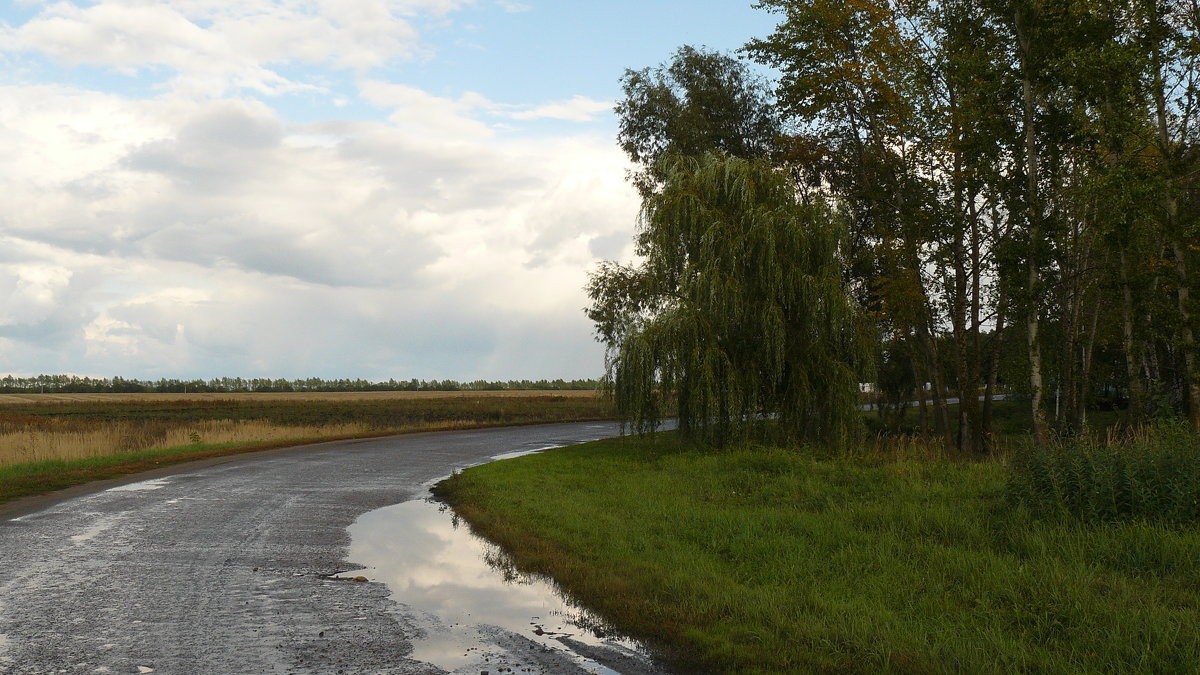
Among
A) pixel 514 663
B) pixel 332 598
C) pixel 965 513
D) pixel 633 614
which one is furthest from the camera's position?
pixel 965 513

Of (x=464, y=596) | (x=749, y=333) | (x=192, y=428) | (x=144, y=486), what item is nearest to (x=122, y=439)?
(x=192, y=428)

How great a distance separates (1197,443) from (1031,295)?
29.7 feet

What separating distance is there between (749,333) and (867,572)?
44.4 ft

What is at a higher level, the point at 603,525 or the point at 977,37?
the point at 977,37

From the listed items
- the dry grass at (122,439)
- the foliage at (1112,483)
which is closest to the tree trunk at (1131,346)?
the foliage at (1112,483)

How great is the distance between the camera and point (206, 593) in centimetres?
852

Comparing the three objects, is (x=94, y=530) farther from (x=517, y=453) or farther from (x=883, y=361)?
(x=883, y=361)

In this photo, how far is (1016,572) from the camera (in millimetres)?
8320

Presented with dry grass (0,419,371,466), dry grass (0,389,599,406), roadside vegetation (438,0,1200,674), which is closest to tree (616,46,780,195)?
roadside vegetation (438,0,1200,674)

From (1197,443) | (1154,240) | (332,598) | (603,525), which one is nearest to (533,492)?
(603,525)

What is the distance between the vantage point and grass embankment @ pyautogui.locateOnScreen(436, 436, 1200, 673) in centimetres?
636

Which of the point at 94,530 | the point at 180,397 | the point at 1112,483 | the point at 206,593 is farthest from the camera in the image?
the point at 180,397

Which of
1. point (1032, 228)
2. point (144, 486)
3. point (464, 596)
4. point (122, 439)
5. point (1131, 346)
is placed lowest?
point (464, 596)

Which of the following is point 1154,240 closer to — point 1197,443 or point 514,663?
point 1197,443
